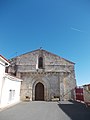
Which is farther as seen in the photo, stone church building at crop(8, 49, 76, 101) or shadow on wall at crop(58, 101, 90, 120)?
stone church building at crop(8, 49, 76, 101)

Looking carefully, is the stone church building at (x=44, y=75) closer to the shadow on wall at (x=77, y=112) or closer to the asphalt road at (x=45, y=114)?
the shadow on wall at (x=77, y=112)

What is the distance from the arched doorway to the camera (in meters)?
18.3

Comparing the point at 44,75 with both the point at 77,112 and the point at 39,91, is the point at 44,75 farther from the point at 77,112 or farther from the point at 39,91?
the point at 77,112

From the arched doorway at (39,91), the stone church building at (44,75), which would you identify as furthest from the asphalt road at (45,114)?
the arched doorway at (39,91)

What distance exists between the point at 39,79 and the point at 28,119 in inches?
474

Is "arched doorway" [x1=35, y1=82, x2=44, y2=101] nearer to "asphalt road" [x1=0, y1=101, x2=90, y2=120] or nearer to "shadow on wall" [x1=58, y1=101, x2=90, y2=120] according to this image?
"shadow on wall" [x1=58, y1=101, x2=90, y2=120]

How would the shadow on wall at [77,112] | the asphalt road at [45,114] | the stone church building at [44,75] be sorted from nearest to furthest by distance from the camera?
the asphalt road at [45,114], the shadow on wall at [77,112], the stone church building at [44,75]

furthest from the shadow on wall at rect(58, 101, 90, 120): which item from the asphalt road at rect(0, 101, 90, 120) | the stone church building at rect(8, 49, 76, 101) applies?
the stone church building at rect(8, 49, 76, 101)

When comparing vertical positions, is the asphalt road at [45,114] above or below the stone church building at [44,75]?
below

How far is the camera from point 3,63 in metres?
10.6

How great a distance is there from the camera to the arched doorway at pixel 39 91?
59.9ft

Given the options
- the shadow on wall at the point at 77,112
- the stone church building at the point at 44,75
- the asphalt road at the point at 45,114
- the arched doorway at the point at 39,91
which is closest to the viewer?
the asphalt road at the point at 45,114

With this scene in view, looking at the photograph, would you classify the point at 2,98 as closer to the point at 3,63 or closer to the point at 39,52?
the point at 3,63

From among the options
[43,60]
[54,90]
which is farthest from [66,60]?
[54,90]
